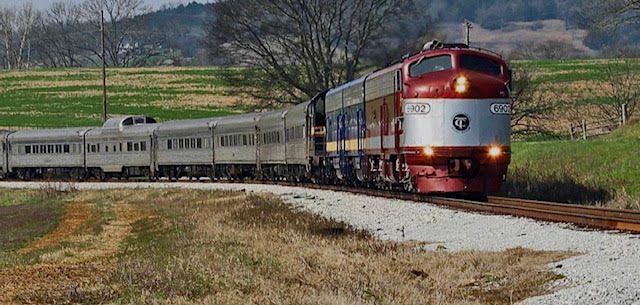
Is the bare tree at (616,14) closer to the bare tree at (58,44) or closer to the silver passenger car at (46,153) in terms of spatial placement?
the silver passenger car at (46,153)

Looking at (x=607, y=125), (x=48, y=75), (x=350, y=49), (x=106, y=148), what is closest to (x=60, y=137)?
(x=106, y=148)

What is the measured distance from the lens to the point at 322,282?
12.5 m

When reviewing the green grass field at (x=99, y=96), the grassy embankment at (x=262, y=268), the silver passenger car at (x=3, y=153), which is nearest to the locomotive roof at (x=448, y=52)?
Answer: the grassy embankment at (x=262, y=268)

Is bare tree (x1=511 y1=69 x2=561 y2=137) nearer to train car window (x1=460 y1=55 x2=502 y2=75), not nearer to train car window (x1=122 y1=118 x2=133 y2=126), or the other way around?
train car window (x1=122 y1=118 x2=133 y2=126)

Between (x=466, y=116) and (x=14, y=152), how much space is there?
44.6 m

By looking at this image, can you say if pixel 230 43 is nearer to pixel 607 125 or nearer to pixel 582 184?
pixel 607 125

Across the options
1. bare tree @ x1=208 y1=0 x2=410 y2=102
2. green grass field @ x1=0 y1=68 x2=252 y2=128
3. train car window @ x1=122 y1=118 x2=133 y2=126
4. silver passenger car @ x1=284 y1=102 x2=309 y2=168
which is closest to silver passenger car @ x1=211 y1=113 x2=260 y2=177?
bare tree @ x1=208 y1=0 x2=410 y2=102

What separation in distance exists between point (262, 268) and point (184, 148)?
3889 cm

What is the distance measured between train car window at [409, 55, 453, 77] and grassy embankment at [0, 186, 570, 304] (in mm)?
3898

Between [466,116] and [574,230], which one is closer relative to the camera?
[574,230]

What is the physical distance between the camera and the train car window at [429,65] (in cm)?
2367

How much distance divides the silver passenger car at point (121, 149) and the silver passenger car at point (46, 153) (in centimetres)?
98

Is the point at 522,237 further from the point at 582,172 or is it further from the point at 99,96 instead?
the point at 99,96

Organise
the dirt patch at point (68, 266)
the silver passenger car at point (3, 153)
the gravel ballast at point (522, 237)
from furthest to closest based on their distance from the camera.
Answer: the silver passenger car at point (3, 153), the dirt patch at point (68, 266), the gravel ballast at point (522, 237)
